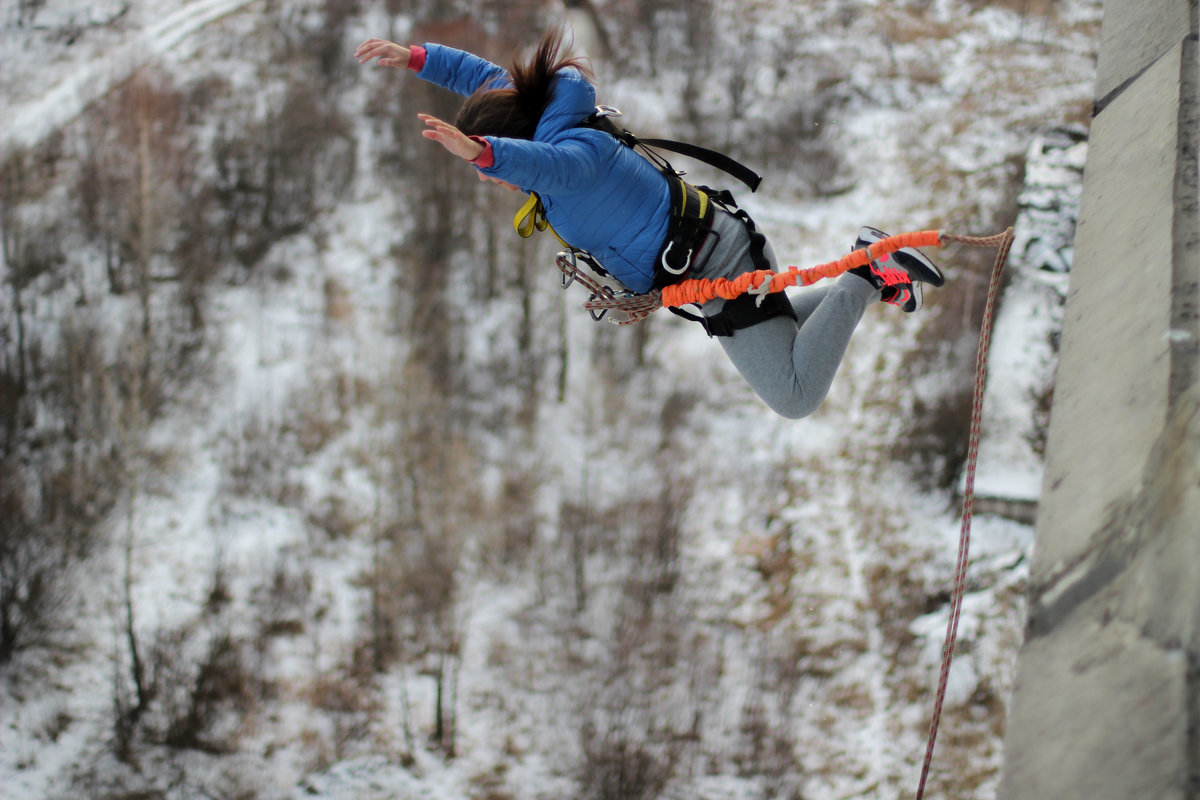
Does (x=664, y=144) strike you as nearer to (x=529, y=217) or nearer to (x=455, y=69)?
(x=529, y=217)

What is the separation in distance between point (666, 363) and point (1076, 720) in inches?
375

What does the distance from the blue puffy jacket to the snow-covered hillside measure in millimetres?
7813

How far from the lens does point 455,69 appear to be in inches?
112

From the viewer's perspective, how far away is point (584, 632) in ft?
32.9

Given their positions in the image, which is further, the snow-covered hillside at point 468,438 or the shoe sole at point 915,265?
the snow-covered hillside at point 468,438

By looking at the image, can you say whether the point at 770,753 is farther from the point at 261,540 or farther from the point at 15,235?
the point at 15,235

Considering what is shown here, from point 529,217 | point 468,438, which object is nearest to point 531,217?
point 529,217

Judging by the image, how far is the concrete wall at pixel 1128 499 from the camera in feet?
4.33

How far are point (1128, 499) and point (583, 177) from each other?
1591 mm

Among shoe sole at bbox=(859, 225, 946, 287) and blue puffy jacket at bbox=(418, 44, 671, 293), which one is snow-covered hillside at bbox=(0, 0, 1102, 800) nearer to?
shoe sole at bbox=(859, 225, 946, 287)

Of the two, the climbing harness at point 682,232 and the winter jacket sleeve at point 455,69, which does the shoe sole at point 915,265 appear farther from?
the winter jacket sleeve at point 455,69

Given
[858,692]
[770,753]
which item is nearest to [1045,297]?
[858,692]

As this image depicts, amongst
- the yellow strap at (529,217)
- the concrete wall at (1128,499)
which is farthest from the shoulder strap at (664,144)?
the concrete wall at (1128,499)

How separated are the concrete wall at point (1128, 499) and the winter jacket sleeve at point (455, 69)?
198cm
